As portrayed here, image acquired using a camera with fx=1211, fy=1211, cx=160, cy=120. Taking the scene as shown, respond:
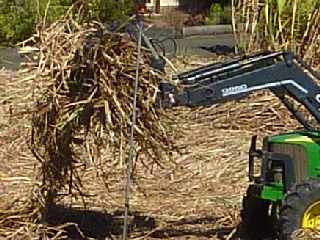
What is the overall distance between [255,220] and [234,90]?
1155 millimetres

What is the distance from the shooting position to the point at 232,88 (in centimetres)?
741

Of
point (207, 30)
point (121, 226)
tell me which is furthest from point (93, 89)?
point (207, 30)

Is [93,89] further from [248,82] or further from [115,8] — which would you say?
[115,8]

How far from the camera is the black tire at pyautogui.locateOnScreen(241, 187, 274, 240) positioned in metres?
8.15

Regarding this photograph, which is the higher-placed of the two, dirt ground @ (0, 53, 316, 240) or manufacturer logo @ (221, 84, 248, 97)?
manufacturer logo @ (221, 84, 248, 97)

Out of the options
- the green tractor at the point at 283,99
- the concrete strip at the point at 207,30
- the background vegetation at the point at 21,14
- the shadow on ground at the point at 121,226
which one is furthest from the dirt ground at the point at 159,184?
the concrete strip at the point at 207,30

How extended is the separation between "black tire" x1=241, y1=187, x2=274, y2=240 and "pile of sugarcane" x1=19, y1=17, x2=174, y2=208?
3.33 ft

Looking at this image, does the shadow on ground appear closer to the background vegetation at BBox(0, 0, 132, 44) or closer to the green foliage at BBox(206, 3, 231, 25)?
the background vegetation at BBox(0, 0, 132, 44)

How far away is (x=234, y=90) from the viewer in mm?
7414

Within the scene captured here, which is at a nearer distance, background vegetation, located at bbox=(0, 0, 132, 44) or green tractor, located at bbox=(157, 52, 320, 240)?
green tractor, located at bbox=(157, 52, 320, 240)

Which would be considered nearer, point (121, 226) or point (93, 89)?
point (93, 89)

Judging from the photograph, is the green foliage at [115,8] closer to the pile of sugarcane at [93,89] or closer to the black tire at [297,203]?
the pile of sugarcane at [93,89]

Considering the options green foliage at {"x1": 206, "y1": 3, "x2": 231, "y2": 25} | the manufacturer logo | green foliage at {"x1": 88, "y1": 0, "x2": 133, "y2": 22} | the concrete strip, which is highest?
the manufacturer logo

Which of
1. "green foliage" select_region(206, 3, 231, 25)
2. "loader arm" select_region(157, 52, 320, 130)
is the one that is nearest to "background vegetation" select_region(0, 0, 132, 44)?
"green foliage" select_region(206, 3, 231, 25)
